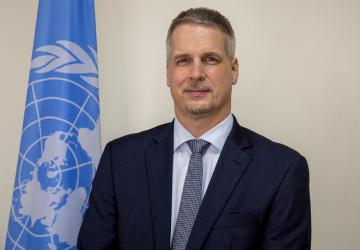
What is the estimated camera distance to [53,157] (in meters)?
1.85

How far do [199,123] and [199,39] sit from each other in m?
0.36

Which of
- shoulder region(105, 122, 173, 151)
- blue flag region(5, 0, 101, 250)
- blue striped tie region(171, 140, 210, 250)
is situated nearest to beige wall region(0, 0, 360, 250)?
blue flag region(5, 0, 101, 250)

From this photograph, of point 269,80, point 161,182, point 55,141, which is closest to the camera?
point 161,182

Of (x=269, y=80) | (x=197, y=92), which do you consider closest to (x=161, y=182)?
(x=197, y=92)

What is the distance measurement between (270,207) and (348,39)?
4.25 feet

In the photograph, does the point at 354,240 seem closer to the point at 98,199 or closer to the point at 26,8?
the point at 98,199

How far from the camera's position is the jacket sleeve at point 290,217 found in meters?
1.49

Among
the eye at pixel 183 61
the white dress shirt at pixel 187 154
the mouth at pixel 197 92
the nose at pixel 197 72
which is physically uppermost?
the eye at pixel 183 61

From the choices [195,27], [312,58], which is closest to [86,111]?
[195,27]

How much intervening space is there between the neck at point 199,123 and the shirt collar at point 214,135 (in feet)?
0.05

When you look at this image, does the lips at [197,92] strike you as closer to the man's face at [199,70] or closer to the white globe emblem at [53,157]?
the man's face at [199,70]

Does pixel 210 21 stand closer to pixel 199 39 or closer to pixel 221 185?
pixel 199 39

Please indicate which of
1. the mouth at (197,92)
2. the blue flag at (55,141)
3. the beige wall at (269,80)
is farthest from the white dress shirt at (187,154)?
the beige wall at (269,80)

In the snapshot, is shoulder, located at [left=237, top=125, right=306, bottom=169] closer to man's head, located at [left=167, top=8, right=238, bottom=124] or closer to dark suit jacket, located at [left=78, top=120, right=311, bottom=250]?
dark suit jacket, located at [left=78, top=120, right=311, bottom=250]
